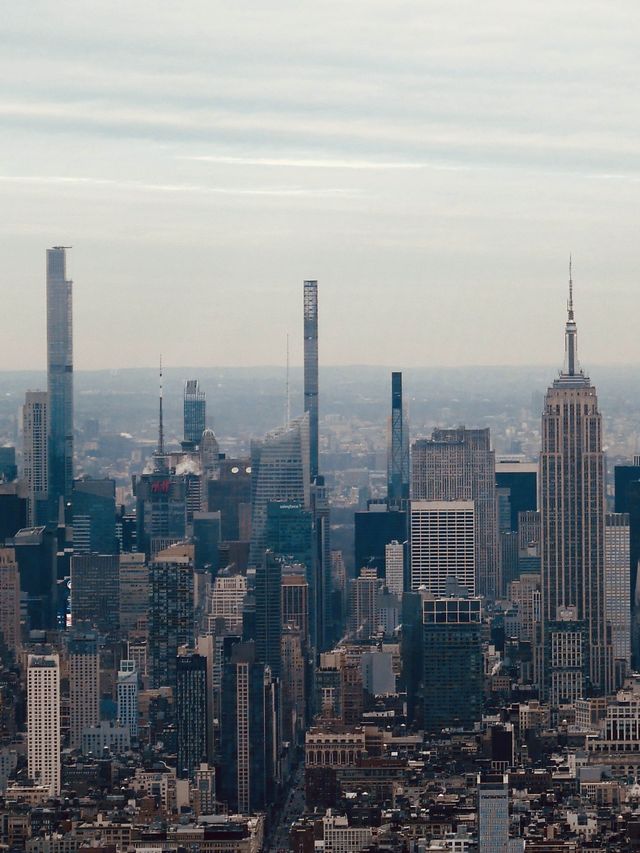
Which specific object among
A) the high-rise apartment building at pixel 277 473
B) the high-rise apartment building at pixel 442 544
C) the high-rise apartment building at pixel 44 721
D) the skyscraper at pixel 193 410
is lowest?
the high-rise apartment building at pixel 44 721

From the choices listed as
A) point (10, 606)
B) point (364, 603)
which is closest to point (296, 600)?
point (364, 603)

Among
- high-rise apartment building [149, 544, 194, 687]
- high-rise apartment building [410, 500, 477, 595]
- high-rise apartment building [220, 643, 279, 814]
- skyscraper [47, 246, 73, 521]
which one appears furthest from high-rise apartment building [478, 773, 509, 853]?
high-rise apartment building [410, 500, 477, 595]

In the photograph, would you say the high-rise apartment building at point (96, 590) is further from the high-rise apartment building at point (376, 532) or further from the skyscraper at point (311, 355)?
the skyscraper at point (311, 355)

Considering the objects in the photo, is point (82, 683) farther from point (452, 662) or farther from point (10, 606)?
point (452, 662)

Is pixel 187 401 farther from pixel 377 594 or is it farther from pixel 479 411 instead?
pixel 377 594

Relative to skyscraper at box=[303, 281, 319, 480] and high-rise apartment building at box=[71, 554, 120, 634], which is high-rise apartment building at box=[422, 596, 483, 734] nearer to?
skyscraper at box=[303, 281, 319, 480]

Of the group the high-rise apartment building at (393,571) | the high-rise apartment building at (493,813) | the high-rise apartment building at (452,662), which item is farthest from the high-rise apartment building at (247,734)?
the high-rise apartment building at (393,571)
